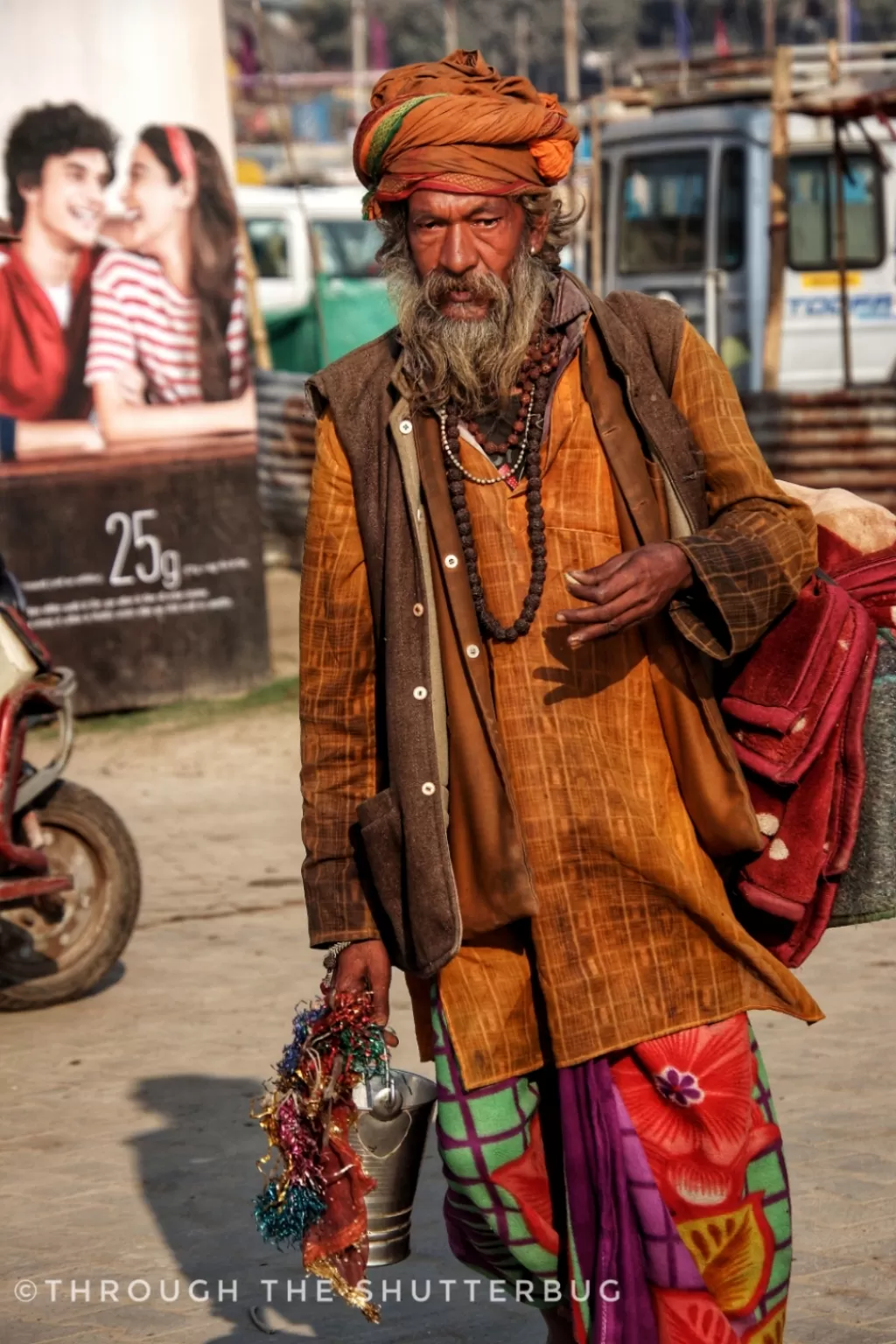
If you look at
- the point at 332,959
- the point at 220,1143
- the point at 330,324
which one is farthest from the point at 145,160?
the point at 330,324

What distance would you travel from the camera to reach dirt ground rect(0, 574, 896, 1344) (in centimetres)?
401

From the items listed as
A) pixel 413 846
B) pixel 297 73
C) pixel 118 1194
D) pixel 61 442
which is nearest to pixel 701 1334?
pixel 413 846

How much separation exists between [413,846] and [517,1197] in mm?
538

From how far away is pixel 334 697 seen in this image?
3.14m

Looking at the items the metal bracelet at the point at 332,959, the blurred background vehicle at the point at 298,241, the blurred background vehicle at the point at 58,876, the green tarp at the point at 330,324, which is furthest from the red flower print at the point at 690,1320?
the blurred background vehicle at the point at 298,241

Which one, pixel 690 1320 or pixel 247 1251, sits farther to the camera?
pixel 247 1251

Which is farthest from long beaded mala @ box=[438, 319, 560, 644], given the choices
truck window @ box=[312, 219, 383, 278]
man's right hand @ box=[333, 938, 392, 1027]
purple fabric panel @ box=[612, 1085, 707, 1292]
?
truck window @ box=[312, 219, 383, 278]

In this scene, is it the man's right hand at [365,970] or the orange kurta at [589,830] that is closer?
the orange kurta at [589,830]

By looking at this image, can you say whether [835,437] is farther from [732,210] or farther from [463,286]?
[463,286]

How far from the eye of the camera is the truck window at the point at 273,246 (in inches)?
902

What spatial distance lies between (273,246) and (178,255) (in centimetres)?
1344

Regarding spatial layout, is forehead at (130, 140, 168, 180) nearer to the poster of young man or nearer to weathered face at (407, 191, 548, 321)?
the poster of young man

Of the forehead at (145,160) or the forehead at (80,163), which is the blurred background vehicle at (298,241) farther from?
the forehead at (80,163)

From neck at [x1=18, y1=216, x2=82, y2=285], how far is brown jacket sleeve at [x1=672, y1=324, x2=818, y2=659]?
6.84 metres
